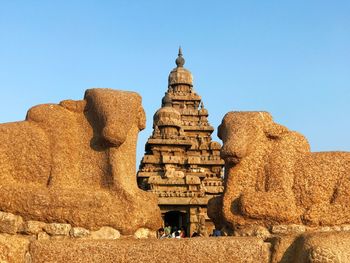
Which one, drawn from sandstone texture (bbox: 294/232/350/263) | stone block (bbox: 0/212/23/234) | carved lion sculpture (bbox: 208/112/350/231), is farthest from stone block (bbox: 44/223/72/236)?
sandstone texture (bbox: 294/232/350/263)

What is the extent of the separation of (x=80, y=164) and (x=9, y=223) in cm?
A: 155

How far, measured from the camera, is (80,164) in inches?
354

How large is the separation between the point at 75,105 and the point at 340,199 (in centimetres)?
484

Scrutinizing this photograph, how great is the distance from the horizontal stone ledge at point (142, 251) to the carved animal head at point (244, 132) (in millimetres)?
2354

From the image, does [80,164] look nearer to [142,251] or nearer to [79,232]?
[79,232]

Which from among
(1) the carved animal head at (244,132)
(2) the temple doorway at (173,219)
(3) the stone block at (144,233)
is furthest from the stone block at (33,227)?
(2) the temple doorway at (173,219)

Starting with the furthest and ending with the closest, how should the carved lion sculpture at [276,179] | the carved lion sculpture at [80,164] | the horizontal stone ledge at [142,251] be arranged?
the carved lion sculpture at [276,179] < the carved lion sculpture at [80,164] < the horizontal stone ledge at [142,251]

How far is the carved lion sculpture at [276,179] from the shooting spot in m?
8.57

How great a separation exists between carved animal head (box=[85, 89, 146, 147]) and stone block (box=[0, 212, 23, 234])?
6.35ft

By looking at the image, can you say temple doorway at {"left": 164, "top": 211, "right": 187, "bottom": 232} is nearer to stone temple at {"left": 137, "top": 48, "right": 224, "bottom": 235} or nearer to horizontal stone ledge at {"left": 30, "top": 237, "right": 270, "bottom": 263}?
stone temple at {"left": 137, "top": 48, "right": 224, "bottom": 235}

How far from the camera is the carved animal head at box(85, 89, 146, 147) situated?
8.83 metres

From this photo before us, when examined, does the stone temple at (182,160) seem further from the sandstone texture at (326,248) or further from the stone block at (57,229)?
the sandstone texture at (326,248)

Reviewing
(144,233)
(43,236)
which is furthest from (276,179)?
(43,236)

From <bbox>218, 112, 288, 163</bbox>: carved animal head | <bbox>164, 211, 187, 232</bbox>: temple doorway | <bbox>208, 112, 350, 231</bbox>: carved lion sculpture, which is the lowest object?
<bbox>208, 112, 350, 231</bbox>: carved lion sculpture
